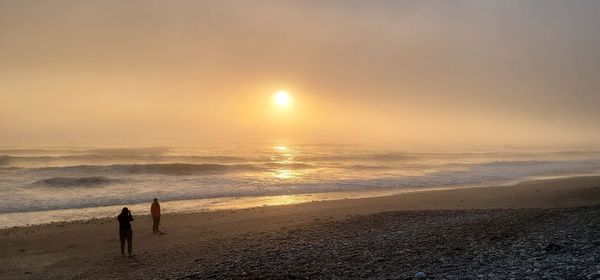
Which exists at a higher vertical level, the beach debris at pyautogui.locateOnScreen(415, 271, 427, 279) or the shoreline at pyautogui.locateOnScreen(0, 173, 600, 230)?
the beach debris at pyautogui.locateOnScreen(415, 271, 427, 279)

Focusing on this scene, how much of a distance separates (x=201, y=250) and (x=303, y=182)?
27.2 meters

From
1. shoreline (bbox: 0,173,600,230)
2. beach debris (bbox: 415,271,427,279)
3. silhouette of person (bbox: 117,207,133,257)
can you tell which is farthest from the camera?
shoreline (bbox: 0,173,600,230)

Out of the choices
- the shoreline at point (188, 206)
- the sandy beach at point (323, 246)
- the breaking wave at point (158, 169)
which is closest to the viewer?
the sandy beach at point (323, 246)

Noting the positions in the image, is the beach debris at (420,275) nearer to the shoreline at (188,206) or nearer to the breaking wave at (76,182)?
the shoreline at (188,206)

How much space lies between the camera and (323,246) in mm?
14820

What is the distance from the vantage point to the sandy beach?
11.3 meters

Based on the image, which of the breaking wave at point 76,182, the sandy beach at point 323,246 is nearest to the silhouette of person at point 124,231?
the sandy beach at point 323,246

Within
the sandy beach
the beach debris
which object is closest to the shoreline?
the sandy beach

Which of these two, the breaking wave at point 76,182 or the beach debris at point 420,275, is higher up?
the beach debris at point 420,275

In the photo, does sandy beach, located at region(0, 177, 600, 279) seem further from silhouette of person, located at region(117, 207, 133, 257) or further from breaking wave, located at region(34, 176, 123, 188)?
breaking wave, located at region(34, 176, 123, 188)

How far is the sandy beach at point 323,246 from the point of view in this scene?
11297 mm

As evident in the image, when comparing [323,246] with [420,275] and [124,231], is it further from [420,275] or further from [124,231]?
[124,231]

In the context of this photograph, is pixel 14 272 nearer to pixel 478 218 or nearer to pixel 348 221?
pixel 348 221

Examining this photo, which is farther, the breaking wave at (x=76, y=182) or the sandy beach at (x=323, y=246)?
the breaking wave at (x=76, y=182)
